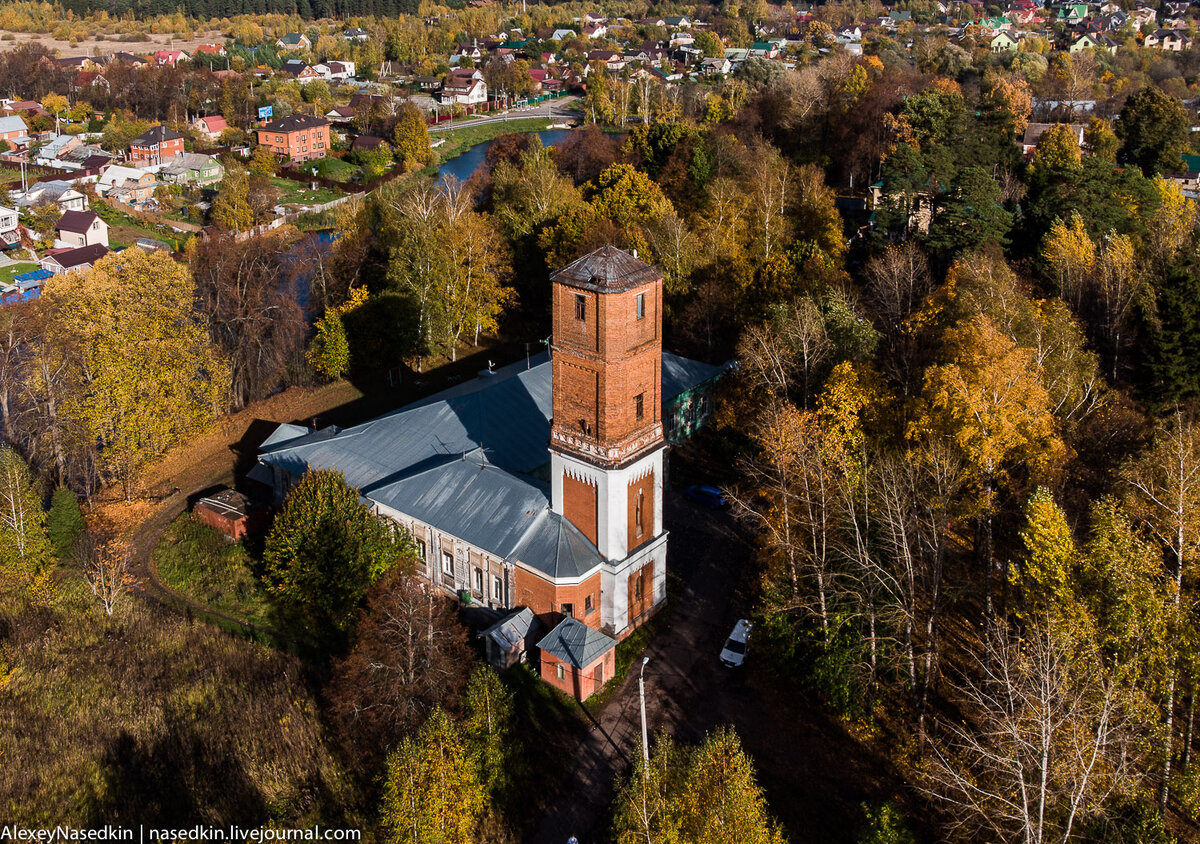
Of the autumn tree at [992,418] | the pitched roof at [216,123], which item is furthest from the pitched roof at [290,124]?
the autumn tree at [992,418]

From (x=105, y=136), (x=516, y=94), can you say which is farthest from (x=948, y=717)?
(x=516, y=94)

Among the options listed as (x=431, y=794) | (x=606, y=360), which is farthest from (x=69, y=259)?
(x=431, y=794)

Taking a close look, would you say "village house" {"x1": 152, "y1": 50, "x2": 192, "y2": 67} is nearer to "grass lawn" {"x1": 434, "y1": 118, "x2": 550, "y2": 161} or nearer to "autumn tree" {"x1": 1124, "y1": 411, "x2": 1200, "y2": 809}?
"grass lawn" {"x1": 434, "y1": 118, "x2": 550, "y2": 161}

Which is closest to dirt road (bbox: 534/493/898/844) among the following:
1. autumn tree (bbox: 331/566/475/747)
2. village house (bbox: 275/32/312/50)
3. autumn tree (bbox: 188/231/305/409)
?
autumn tree (bbox: 331/566/475/747)

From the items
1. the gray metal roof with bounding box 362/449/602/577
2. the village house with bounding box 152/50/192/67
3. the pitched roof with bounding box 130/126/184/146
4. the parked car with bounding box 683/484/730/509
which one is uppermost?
the village house with bounding box 152/50/192/67

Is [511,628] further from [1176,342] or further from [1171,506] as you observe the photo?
[1176,342]

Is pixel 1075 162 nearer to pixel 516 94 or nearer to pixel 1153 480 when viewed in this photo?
pixel 1153 480
